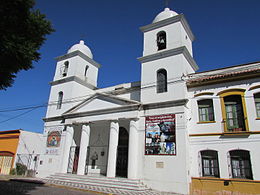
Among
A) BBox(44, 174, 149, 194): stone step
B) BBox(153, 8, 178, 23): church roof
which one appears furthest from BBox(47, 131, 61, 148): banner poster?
BBox(153, 8, 178, 23): church roof

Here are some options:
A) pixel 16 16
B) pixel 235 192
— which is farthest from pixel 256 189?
pixel 16 16

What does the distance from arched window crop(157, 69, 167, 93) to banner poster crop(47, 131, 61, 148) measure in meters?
10.2

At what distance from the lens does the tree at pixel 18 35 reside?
6.68 meters

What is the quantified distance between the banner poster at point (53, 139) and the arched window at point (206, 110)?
1250cm

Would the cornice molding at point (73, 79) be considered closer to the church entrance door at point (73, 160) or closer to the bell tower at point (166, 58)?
the church entrance door at point (73, 160)

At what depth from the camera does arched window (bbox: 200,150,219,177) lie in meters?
12.5

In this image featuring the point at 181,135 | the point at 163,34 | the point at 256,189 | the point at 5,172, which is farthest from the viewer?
the point at 5,172

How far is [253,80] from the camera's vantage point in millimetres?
12734

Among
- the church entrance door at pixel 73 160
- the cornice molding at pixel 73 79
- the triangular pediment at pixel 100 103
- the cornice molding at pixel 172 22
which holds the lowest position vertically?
the church entrance door at pixel 73 160

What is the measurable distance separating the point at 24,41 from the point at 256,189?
1302cm

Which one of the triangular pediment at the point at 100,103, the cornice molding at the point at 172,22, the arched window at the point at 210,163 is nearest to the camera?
the arched window at the point at 210,163

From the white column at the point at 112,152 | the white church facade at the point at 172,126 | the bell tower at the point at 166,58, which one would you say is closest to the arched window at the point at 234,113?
the white church facade at the point at 172,126

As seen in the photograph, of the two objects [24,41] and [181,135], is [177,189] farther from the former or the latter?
[24,41]

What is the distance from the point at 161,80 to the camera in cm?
1555
